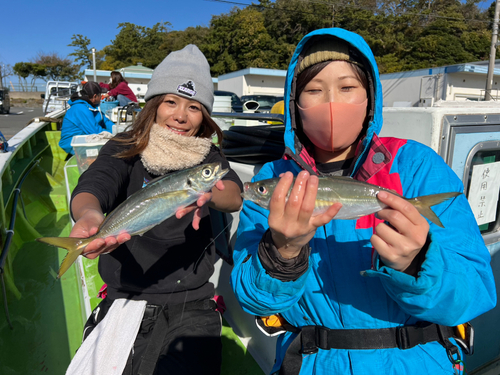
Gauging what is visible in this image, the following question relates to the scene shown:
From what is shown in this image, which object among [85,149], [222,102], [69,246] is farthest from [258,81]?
[69,246]

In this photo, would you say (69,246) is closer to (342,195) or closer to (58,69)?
(342,195)

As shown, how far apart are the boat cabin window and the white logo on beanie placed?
213cm

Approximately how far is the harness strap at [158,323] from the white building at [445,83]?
26074mm

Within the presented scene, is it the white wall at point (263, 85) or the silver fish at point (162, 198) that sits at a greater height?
the white wall at point (263, 85)

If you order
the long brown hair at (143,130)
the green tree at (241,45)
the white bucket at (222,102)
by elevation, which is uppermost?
the green tree at (241,45)

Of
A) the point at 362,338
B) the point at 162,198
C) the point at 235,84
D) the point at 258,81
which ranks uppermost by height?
the point at 258,81

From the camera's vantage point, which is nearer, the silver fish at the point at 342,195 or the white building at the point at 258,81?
the silver fish at the point at 342,195

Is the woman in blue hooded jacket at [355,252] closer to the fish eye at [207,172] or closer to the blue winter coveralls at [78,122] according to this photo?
the fish eye at [207,172]

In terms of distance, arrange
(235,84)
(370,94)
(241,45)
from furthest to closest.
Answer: (241,45) < (235,84) < (370,94)

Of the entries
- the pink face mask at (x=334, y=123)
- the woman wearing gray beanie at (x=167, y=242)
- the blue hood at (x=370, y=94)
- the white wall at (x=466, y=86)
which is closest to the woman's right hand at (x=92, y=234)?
the woman wearing gray beanie at (x=167, y=242)

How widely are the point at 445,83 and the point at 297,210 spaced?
30.5m

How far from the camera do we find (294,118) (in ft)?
6.59

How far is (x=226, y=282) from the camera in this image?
328 cm

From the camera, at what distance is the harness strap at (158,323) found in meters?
2.14
